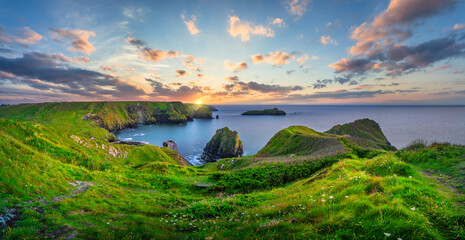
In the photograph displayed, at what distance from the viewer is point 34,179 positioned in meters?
10.6

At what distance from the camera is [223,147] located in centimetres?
8894

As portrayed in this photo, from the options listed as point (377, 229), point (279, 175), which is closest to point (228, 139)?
point (279, 175)

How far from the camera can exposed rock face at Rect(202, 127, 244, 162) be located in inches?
3492

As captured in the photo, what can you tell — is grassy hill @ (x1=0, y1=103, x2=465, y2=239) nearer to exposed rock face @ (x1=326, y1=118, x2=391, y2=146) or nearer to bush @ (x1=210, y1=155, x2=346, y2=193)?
bush @ (x1=210, y1=155, x2=346, y2=193)

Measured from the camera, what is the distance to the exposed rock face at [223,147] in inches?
3492

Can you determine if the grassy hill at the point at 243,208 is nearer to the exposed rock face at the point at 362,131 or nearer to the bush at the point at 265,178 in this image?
the bush at the point at 265,178

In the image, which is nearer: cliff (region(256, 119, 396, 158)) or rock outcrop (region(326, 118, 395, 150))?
cliff (region(256, 119, 396, 158))

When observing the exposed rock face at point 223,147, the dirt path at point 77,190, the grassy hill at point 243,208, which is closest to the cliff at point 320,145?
the grassy hill at point 243,208

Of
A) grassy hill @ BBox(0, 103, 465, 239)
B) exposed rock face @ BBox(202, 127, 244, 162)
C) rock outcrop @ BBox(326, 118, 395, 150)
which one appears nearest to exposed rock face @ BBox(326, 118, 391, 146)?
rock outcrop @ BBox(326, 118, 395, 150)

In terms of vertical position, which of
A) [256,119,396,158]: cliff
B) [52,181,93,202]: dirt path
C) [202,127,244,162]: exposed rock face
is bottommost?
[202,127,244,162]: exposed rock face

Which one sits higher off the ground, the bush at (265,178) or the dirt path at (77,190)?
the dirt path at (77,190)

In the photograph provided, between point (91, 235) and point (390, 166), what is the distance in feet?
61.3

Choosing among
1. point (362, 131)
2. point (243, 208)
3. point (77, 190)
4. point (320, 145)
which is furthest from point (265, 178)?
point (362, 131)

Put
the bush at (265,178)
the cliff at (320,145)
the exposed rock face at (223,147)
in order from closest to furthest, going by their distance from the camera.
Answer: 1. the bush at (265,178)
2. the cliff at (320,145)
3. the exposed rock face at (223,147)
